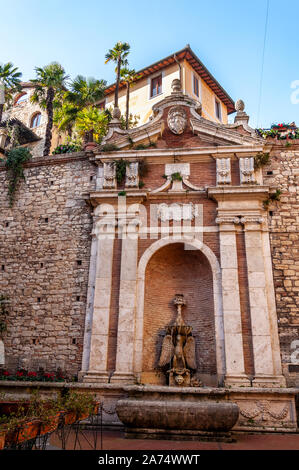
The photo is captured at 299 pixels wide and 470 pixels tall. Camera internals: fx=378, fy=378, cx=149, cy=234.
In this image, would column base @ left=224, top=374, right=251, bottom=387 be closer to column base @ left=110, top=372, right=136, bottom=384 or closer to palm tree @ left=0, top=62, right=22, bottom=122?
column base @ left=110, top=372, right=136, bottom=384

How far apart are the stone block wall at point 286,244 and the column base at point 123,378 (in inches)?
138

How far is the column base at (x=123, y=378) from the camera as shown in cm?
872

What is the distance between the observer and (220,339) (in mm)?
9016

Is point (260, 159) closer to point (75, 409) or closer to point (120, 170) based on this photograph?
point (120, 170)

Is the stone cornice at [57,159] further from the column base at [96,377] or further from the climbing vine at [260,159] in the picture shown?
the column base at [96,377]

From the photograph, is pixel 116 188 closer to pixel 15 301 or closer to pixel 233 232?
pixel 233 232

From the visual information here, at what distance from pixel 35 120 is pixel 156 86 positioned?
36.7 feet

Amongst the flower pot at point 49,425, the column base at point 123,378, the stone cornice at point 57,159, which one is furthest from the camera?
the stone cornice at point 57,159

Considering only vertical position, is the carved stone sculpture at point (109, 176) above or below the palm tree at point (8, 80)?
below

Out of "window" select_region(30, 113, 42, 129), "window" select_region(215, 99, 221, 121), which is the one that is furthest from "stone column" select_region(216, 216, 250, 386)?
"window" select_region(30, 113, 42, 129)

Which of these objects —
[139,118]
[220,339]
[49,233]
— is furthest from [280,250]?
[139,118]

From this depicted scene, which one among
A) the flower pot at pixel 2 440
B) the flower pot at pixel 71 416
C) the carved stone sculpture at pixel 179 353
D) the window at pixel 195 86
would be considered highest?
the window at pixel 195 86

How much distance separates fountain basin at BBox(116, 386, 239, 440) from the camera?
663cm

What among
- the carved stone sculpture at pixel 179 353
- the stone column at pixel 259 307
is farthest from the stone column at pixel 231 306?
the carved stone sculpture at pixel 179 353
